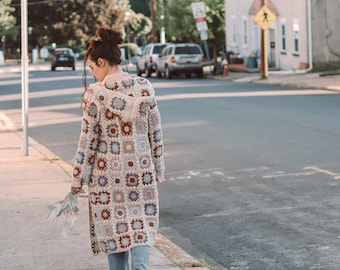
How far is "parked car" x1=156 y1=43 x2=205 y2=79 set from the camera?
158 feet

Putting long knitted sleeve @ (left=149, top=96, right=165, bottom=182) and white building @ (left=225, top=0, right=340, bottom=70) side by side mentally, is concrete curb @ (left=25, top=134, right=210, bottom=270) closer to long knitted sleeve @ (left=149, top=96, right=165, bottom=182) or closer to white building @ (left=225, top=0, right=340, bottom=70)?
long knitted sleeve @ (left=149, top=96, right=165, bottom=182)

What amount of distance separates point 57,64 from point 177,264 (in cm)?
6100

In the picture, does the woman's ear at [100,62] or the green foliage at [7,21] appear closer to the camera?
the woman's ear at [100,62]

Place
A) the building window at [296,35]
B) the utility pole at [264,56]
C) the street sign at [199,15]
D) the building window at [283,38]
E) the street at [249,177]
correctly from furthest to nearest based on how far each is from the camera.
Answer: the street sign at [199,15] < the building window at [283,38] < the building window at [296,35] < the utility pole at [264,56] < the street at [249,177]

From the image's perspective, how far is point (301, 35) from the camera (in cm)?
4603

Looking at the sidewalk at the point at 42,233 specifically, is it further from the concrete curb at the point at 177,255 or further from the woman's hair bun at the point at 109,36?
the woman's hair bun at the point at 109,36

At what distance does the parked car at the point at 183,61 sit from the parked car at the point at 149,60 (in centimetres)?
368

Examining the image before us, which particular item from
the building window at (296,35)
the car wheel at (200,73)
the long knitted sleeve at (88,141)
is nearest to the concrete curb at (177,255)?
the long knitted sleeve at (88,141)

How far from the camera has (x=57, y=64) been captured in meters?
68.1

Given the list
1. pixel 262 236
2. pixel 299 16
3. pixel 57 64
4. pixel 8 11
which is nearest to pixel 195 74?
pixel 299 16

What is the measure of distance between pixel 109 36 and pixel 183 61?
138 ft

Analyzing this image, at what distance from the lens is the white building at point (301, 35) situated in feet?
146

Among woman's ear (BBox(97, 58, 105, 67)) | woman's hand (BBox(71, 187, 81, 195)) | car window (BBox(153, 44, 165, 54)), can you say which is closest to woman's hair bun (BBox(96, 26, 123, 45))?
woman's ear (BBox(97, 58, 105, 67))

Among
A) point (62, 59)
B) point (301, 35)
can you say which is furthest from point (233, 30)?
point (62, 59)
